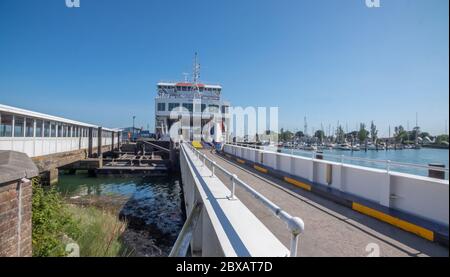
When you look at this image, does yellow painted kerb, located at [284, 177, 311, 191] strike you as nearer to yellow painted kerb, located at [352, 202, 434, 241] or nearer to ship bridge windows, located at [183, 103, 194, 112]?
yellow painted kerb, located at [352, 202, 434, 241]

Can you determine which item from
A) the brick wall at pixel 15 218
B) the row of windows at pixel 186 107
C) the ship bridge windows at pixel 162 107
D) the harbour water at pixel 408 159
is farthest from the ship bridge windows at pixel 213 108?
the brick wall at pixel 15 218

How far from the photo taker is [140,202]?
1597cm

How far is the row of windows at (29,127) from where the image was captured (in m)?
12.7

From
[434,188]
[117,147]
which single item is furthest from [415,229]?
[117,147]

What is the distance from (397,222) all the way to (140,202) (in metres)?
14.4

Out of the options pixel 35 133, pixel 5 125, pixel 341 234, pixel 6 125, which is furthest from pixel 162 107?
pixel 341 234

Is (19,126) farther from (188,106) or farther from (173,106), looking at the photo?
(188,106)

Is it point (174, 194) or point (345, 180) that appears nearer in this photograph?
point (345, 180)

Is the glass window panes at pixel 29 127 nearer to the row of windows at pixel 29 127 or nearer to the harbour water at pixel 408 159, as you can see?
the row of windows at pixel 29 127

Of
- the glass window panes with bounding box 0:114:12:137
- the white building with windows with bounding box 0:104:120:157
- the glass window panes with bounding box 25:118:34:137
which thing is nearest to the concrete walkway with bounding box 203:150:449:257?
the glass window panes with bounding box 0:114:12:137

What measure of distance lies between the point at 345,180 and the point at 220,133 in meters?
30.7

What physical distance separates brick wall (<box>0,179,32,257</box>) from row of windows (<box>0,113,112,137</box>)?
10039mm

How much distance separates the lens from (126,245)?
9.34 m

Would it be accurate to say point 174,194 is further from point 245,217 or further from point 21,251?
point 245,217
